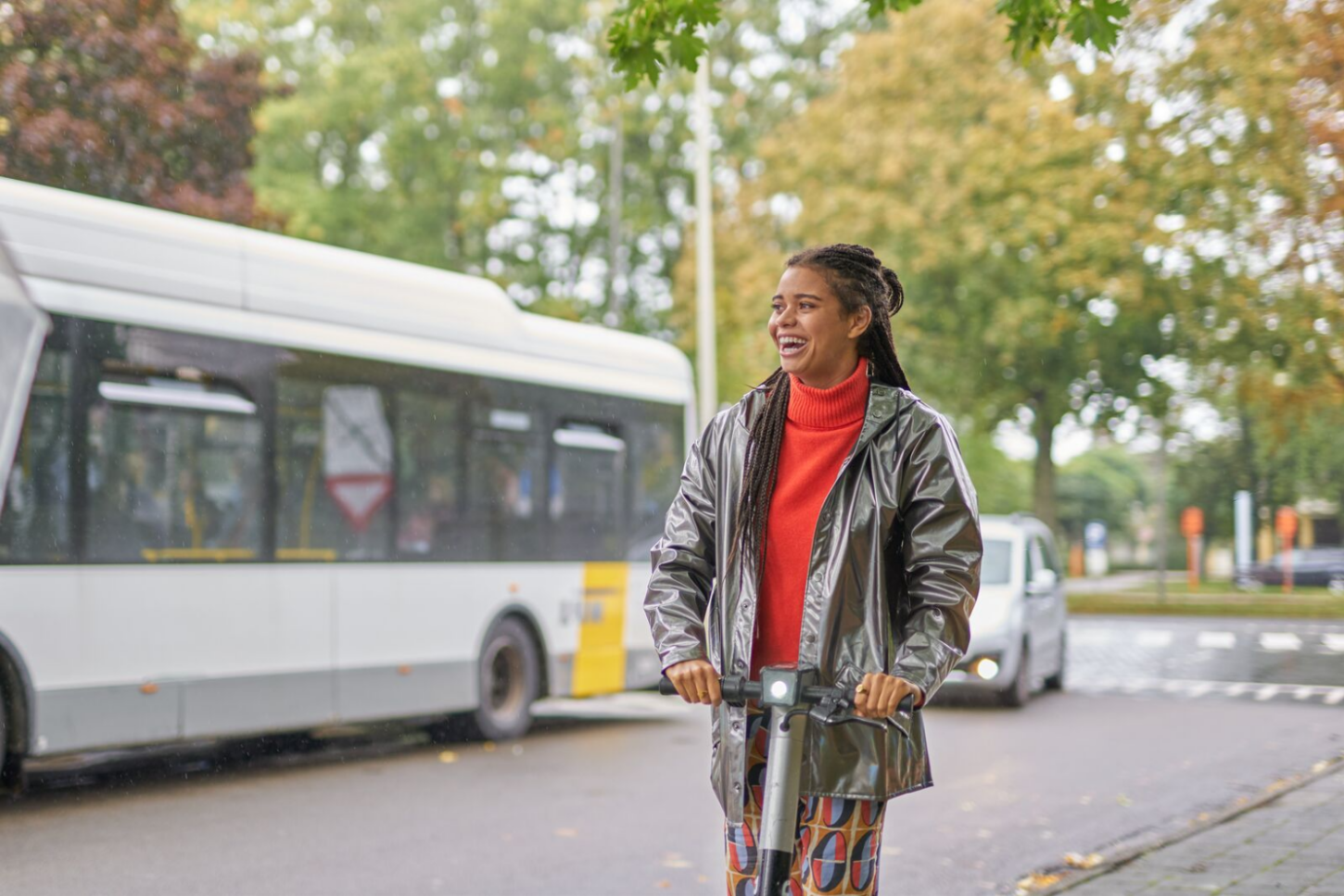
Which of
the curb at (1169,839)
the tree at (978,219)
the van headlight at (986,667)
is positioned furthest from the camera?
the tree at (978,219)

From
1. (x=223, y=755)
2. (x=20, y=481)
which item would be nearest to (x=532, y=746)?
(x=223, y=755)

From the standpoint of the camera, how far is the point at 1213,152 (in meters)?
28.1

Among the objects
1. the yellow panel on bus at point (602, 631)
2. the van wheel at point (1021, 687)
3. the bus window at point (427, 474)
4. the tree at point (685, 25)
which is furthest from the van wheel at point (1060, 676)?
the tree at point (685, 25)

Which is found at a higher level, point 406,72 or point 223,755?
point 406,72

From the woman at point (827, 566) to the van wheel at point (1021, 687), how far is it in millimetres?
12243

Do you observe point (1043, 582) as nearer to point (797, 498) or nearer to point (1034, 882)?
point (1034, 882)

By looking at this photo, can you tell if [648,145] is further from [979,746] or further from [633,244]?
[979,746]

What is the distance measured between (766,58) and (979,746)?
25472 millimetres

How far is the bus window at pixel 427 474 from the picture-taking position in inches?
461

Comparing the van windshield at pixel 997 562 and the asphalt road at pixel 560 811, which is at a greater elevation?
the van windshield at pixel 997 562

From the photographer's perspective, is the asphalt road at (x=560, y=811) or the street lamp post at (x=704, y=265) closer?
the asphalt road at (x=560, y=811)

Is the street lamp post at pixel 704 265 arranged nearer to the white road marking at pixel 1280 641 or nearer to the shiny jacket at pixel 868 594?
the white road marking at pixel 1280 641

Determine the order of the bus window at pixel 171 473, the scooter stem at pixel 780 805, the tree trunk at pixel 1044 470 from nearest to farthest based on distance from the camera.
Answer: the scooter stem at pixel 780 805 → the bus window at pixel 171 473 → the tree trunk at pixel 1044 470

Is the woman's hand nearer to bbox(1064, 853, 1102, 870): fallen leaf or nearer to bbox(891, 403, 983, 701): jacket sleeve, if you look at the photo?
bbox(891, 403, 983, 701): jacket sleeve
